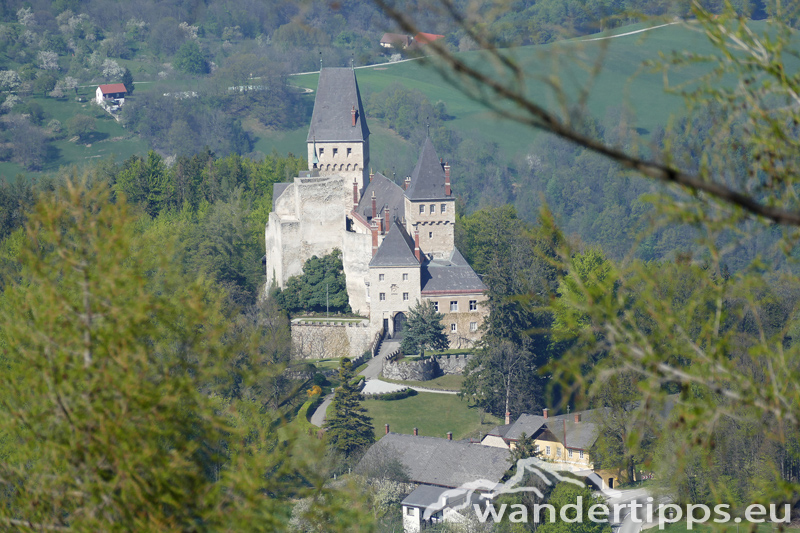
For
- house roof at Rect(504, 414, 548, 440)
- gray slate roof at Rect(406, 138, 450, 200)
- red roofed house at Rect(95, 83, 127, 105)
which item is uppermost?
gray slate roof at Rect(406, 138, 450, 200)

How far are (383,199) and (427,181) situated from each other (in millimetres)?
4548

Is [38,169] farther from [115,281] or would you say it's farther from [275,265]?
[115,281]

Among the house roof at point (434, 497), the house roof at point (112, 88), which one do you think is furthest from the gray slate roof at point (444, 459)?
the house roof at point (112, 88)

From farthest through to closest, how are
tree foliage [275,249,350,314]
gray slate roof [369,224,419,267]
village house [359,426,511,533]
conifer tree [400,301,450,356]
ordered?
tree foliage [275,249,350,314], gray slate roof [369,224,419,267], conifer tree [400,301,450,356], village house [359,426,511,533]

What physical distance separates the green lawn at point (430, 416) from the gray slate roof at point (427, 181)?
1178 cm

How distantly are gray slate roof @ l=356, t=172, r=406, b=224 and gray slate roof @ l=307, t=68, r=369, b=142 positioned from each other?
4462 mm

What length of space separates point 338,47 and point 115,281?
154 meters

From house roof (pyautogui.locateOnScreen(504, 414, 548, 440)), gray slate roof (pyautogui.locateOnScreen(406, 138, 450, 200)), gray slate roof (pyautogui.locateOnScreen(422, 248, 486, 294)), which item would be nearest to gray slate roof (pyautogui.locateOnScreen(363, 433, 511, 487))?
house roof (pyautogui.locateOnScreen(504, 414, 548, 440))

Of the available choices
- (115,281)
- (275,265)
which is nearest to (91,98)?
(275,265)

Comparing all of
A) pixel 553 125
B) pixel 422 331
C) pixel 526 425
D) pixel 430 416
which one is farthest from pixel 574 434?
pixel 553 125

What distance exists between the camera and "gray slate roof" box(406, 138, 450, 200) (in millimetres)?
52316

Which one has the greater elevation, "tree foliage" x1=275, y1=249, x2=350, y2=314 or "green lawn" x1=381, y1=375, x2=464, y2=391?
"tree foliage" x1=275, y1=249, x2=350, y2=314

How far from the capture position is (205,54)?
→ 156 meters

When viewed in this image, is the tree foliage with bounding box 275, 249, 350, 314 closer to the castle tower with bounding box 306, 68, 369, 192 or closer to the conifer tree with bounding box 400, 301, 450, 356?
the conifer tree with bounding box 400, 301, 450, 356
